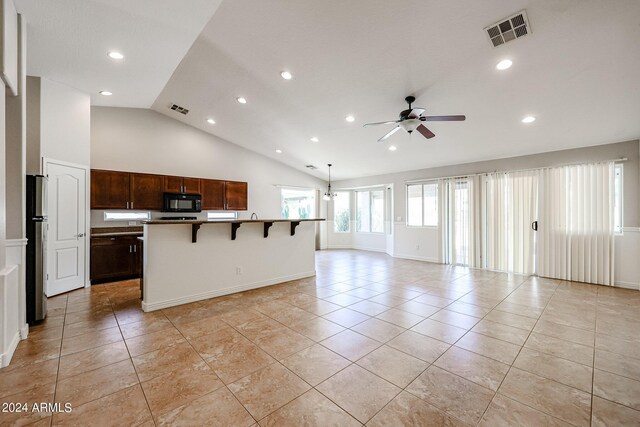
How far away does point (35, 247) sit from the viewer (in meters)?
3.08

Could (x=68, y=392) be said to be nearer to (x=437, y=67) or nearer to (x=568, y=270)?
(x=437, y=67)

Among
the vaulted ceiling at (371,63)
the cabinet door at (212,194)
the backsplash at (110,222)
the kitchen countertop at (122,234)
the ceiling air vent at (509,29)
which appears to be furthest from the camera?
the cabinet door at (212,194)

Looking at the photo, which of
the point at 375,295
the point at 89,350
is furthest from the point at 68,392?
the point at 375,295

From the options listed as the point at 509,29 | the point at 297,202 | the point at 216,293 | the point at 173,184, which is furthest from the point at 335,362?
the point at 297,202

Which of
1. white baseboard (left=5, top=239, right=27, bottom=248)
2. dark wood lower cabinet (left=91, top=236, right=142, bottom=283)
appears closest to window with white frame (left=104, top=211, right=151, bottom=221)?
dark wood lower cabinet (left=91, top=236, right=142, bottom=283)

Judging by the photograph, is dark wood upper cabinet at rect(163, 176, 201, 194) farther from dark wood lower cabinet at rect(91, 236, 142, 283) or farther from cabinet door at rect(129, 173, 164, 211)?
dark wood lower cabinet at rect(91, 236, 142, 283)

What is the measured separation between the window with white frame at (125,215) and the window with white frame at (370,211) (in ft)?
21.7

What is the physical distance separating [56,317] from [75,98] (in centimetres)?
345

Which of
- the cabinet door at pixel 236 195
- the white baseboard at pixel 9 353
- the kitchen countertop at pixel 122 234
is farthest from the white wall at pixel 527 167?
the white baseboard at pixel 9 353

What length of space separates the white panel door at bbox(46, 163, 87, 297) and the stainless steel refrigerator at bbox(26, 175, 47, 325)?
124 centimetres

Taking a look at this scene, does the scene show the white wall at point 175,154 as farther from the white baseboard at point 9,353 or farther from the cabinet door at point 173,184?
the white baseboard at point 9,353

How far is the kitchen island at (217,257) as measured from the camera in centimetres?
357

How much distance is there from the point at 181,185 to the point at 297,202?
400 centimetres

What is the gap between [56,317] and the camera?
3.35 meters
